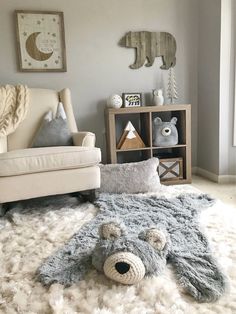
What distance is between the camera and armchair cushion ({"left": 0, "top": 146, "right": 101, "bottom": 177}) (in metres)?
1.87

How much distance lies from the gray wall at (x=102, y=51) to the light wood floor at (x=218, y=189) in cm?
96

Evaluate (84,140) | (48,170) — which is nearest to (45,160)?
(48,170)

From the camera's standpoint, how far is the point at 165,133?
2.79 m

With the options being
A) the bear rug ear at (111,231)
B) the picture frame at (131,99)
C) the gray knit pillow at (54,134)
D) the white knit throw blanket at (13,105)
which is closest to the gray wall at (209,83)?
the picture frame at (131,99)

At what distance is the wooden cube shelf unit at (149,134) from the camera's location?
8.97 ft

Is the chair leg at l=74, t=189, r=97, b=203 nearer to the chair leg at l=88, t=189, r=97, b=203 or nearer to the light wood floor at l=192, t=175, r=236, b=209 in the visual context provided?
the chair leg at l=88, t=189, r=97, b=203

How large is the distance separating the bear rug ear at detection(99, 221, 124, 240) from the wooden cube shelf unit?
1469 mm

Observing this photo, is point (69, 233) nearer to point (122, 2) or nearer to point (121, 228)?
point (121, 228)

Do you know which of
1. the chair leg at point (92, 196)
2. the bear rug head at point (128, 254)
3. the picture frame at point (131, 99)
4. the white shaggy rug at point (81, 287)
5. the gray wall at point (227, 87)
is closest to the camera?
the white shaggy rug at point (81, 287)

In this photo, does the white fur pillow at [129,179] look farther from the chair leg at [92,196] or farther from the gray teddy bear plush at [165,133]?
the gray teddy bear plush at [165,133]

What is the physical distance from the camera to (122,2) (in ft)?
9.62

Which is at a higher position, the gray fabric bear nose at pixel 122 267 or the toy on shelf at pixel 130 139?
the toy on shelf at pixel 130 139

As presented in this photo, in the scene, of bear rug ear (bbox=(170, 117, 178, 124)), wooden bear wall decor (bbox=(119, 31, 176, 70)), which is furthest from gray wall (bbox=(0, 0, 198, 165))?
bear rug ear (bbox=(170, 117, 178, 124))

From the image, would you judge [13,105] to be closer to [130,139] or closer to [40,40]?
[40,40]
